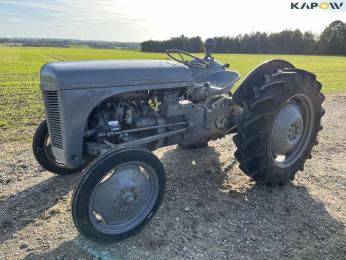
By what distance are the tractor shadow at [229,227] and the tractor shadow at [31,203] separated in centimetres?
60

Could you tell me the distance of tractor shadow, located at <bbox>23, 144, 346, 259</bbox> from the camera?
135 inches

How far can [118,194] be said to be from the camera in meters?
3.53

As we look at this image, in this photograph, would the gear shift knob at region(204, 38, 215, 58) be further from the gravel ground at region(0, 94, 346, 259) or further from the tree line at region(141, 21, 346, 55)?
the tree line at region(141, 21, 346, 55)

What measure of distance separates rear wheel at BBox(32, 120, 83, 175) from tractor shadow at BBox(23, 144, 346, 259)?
1.56 m

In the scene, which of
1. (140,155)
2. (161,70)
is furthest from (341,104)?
(140,155)

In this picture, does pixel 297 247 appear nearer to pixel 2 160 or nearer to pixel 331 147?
pixel 331 147

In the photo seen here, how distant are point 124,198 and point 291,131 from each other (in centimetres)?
246

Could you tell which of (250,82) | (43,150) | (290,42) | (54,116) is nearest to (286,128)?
(250,82)

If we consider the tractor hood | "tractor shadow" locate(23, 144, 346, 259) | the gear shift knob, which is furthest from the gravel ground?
the gear shift knob

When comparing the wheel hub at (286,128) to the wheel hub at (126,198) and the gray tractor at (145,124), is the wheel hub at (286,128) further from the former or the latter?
the wheel hub at (126,198)

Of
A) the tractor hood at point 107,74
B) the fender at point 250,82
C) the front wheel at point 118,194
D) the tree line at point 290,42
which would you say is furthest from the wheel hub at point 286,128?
the tree line at point 290,42

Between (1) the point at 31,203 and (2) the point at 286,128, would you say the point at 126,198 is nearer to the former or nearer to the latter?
(1) the point at 31,203

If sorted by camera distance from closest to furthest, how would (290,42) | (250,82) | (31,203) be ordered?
(31,203) < (250,82) < (290,42)

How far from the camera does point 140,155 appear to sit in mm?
3455
